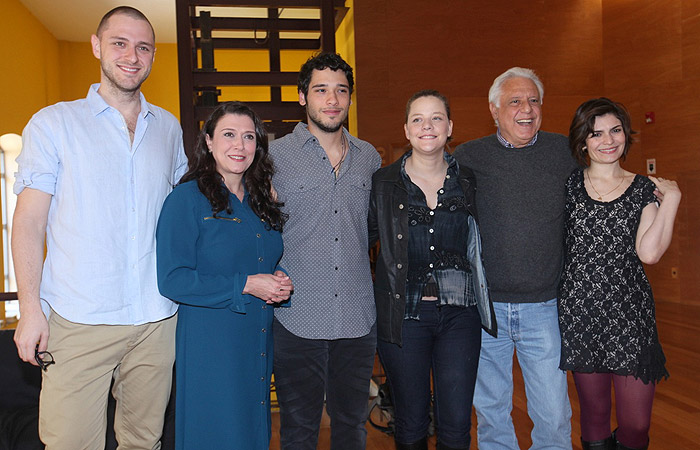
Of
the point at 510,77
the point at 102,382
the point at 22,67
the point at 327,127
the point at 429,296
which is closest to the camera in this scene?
the point at 102,382

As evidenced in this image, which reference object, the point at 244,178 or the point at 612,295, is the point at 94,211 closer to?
the point at 244,178

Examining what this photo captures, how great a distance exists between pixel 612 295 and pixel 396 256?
0.89 meters

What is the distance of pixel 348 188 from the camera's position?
2.46 m

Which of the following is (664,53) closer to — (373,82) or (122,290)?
(373,82)

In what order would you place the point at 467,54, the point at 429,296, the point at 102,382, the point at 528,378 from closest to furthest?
the point at 102,382 → the point at 429,296 → the point at 528,378 → the point at 467,54

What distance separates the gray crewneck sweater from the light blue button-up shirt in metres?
1.39

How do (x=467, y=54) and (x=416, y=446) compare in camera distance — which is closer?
(x=416, y=446)

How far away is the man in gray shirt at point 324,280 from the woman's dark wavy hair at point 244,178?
137mm

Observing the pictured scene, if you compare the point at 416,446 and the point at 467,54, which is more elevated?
the point at 467,54

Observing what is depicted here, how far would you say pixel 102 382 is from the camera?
2104 millimetres

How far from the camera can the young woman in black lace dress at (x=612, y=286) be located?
233 centimetres

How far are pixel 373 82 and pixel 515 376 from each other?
4.40 meters

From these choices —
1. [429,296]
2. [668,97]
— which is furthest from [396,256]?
[668,97]

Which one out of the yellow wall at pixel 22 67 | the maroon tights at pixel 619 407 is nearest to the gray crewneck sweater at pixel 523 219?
the maroon tights at pixel 619 407
